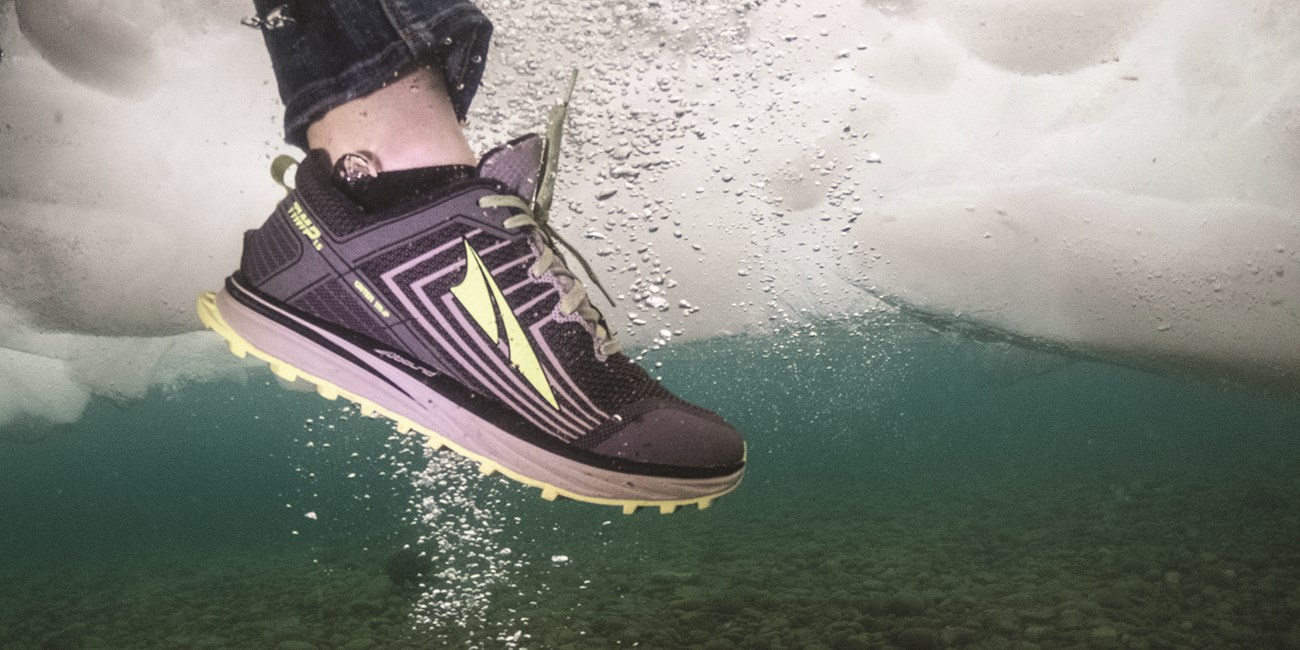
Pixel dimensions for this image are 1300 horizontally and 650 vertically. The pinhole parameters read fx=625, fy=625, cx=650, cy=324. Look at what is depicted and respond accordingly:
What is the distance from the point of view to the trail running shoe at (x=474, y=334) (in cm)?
104

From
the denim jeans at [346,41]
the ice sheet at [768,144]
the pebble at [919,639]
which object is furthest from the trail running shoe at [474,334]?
the pebble at [919,639]

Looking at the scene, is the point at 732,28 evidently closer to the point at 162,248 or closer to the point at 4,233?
the point at 162,248

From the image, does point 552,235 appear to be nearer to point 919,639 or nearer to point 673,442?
point 673,442

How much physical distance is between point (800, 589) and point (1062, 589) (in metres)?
1.22

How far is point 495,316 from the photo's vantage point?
1.11 m

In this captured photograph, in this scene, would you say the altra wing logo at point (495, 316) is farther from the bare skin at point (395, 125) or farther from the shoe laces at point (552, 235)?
the bare skin at point (395, 125)

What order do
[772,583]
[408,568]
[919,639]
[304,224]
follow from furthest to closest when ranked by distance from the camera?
[408,568]
[772,583]
[919,639]
[304,224]

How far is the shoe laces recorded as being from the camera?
1.06 meters

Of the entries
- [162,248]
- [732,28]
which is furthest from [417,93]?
[162,248]

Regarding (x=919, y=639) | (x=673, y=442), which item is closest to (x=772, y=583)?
(x=919, y=639)

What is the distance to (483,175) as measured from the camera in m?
1.08

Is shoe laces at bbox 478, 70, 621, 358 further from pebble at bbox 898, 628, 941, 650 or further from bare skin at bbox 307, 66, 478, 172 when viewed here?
pebble at bbox 898, 628, 941, 650

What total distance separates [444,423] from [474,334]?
16 cm

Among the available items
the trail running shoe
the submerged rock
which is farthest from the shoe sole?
the submerged rock
